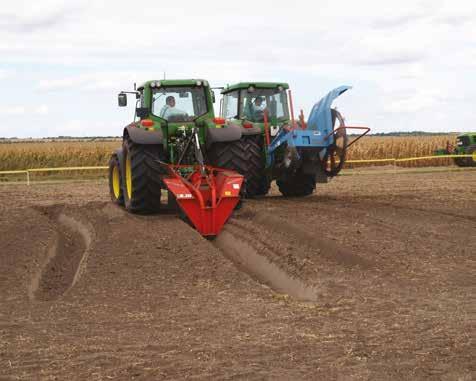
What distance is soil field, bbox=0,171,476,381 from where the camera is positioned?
504cm

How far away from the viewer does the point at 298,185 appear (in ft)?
53.7

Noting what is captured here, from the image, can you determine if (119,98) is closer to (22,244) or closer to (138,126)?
(138,126)

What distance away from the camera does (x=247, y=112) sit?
51.6 feet

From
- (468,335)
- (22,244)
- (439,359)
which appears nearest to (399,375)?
(439,359)

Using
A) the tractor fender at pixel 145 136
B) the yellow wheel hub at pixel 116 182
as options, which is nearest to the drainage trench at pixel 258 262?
the tractor fender at pixel 145 136

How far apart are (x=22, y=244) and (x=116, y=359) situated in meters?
5.43

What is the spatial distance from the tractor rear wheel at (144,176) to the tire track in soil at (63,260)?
1.02 m

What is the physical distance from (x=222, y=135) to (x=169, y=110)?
1195mm

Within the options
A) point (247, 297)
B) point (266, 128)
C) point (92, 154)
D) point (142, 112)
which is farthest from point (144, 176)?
point (92, 154)

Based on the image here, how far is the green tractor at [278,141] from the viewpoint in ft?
44.4

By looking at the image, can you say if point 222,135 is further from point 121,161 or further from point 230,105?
point 230,105

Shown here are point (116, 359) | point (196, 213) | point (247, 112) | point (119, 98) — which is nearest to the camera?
point (116, 359)

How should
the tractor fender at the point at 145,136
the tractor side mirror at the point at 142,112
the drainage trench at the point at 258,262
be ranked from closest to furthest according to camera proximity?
the drainage trench at the point at 258,262 < the tractor fender at the point at 145,136 < the tractor side mirror at the point at 142,112

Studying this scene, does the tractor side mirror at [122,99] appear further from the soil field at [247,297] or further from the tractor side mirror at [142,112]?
the soil field at [247,297]
